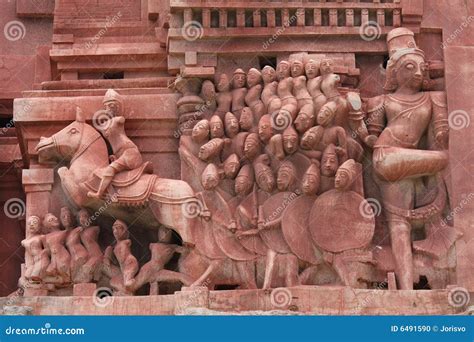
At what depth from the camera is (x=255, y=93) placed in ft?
94.5

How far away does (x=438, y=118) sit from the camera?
1128 inches

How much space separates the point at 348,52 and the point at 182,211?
3469mm

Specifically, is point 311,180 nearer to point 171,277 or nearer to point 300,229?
point 300,229

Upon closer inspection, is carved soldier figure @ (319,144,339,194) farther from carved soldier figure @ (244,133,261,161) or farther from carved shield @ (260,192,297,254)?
carved soldier figure @ (244,133,261,161)

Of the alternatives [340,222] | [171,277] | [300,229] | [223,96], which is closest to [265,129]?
[223,96]

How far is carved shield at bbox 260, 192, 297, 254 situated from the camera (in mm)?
28000

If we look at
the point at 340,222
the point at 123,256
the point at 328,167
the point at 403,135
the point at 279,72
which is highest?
the point at 279,72

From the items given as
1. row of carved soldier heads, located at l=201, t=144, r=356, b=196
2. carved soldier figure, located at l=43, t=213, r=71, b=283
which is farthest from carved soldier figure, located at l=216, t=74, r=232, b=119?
carved soldier figure, located at l=43, t=213, r=71, b=283

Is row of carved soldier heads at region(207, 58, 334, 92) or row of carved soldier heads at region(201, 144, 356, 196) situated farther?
row of carved soldier heads at region(207, 58, 334, 92)

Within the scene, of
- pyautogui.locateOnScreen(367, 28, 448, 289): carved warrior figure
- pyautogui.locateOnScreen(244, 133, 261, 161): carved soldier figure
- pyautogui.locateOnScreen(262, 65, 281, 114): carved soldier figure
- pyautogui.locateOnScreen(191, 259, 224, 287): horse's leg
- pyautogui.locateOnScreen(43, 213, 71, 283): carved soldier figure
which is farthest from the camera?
pyautogui.locateOnScreen(262, 65, 281, 114): carved soldier figure

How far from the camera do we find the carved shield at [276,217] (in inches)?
1102

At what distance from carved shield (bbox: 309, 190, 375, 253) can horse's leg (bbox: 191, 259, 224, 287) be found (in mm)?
1361

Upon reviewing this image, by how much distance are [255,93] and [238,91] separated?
0.30 metres

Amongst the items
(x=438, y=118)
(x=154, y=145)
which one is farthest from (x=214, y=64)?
(x=438, y=118)
